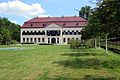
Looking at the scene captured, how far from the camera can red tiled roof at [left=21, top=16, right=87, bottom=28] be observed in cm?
11131

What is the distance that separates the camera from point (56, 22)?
374 ft

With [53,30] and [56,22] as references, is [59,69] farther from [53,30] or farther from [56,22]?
[56,22]

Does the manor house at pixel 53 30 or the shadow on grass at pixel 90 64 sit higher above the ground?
the manor house at pixel 53 30

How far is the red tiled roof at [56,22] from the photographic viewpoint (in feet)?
365

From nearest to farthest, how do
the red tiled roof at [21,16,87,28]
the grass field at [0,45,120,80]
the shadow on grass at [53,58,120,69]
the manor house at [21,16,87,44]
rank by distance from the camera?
the grass field at [0,45,120,80] < the shadow on grass at [53,58,120,69] < the manor house at [21,16,87,44] < the red tiled roof at [21,16,87,28]

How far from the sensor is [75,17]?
375ft

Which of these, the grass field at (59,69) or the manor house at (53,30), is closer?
the grass field at (59,69)

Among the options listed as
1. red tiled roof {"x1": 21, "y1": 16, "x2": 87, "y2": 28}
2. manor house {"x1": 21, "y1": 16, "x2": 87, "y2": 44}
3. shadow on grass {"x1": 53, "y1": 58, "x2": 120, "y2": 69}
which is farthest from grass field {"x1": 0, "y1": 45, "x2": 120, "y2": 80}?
red tiled roof {"x1": 21, "y1": 16, "x2": 87, "y2": 28}

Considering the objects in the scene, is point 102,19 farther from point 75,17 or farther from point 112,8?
point 75,17

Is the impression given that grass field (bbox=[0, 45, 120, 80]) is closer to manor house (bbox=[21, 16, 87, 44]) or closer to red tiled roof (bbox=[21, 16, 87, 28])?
manor house (bbox=[21, 16, 87, 44])

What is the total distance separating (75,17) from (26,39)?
20052 mm

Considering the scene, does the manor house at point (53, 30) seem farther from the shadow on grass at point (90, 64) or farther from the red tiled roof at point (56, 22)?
the shadow on grass at point (90, 64)

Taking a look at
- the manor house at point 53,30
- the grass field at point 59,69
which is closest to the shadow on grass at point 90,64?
the grass field at point 59,69

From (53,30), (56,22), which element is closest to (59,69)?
(53,30)
